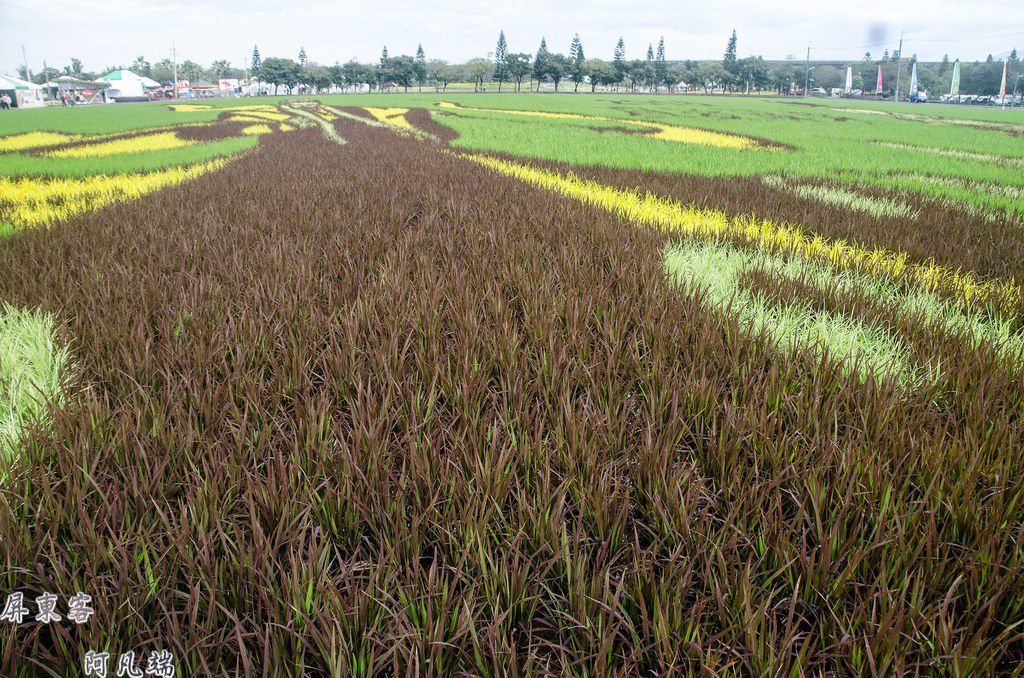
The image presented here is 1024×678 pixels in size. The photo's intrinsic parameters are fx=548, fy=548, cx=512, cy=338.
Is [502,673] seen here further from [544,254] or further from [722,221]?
[722,221]

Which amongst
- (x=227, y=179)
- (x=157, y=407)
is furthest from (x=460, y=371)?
(x=227, y=179)

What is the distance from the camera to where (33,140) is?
16.2m

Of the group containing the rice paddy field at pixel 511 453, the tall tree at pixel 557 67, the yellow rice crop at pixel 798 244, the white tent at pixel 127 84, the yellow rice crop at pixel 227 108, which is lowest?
the rice paddy field at pixel 511 453

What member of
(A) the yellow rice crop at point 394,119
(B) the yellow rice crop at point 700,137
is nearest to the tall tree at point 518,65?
(A) the yellow rice crop at point 394,119

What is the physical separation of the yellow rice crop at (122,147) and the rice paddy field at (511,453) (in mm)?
10333

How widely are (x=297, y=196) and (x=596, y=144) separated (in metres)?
9.32

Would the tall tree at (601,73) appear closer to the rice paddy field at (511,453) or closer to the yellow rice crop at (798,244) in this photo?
the yellow rice crop at (798,244)

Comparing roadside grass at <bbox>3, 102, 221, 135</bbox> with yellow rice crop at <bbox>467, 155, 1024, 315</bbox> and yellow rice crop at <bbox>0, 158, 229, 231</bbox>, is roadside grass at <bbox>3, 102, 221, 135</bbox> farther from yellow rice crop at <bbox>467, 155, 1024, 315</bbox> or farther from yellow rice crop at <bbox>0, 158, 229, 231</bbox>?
yellow rice crop at <bbox>467, 155, 1024, 315</bbox>

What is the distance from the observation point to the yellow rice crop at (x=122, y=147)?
11.9m

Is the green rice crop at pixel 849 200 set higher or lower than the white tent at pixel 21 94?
lower

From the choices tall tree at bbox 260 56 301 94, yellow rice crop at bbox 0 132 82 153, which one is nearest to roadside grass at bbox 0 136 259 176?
yellow rice crop at bbox 0 132 82 153

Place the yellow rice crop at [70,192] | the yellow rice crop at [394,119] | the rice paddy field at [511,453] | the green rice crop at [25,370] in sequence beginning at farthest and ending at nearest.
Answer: the yellow rice crop at [394,119] < the yellow rice crop at [70,192] < the green rice crop at [25,370] < the rice paddy field at [511,453]

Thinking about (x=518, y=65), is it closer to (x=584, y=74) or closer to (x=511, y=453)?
(x=584, y=74)

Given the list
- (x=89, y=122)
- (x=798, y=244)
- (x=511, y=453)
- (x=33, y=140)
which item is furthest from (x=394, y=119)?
(x=511, y=453)
